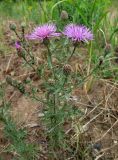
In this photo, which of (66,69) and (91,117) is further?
(91,117)

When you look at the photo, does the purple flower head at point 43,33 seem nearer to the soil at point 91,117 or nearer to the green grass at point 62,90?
the green grass at point 62,90

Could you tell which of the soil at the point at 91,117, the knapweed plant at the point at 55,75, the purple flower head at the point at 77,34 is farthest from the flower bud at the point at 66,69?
the soil at the point at 91,117

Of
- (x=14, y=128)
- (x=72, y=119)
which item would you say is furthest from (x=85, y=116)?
(x=14, y=128)

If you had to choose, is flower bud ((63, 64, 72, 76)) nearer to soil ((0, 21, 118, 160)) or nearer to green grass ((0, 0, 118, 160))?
green grass ((0, 0, 118, 160))

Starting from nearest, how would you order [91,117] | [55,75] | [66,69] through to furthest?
1. [66,69]
2. [55,75]
3. [91,117]

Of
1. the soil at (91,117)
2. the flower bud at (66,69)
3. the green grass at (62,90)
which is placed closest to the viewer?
the flower bud at (66,69)

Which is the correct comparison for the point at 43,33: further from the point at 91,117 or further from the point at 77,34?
the point at 91,117

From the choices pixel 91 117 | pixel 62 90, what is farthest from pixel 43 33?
pixel 91 117

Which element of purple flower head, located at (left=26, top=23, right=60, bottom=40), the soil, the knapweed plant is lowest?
the soil

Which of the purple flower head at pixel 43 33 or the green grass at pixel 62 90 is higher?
the purple flower head at pixel 43 33

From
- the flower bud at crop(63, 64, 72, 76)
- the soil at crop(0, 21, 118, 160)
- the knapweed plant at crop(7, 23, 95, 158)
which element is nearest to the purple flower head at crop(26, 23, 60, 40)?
the knapweed plant at crop(7, 23, 95, 158)

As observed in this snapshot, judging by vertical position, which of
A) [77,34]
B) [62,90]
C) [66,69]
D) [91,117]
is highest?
[77,34]
